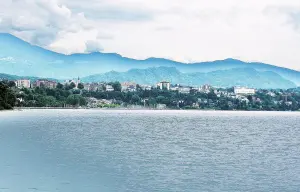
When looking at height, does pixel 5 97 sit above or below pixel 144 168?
above

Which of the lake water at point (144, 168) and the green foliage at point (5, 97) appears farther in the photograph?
Result: the green foliage at point (5, 97)

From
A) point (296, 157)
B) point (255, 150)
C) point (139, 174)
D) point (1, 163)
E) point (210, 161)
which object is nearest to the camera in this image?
point (139, 174)

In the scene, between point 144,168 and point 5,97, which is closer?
point 144,168

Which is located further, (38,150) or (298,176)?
(38,150)

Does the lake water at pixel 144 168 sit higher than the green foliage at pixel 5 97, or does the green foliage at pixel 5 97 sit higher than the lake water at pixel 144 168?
the green foliage at pixel 5 97

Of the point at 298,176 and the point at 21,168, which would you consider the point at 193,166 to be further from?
the point at 21,168

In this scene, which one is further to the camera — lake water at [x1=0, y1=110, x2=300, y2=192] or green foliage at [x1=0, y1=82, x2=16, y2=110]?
green foliage at [x1=0, y1=82, x2=16, y2=110]

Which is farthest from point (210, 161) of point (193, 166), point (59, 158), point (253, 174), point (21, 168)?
point (21, 168)

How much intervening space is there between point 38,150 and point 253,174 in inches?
A: 730

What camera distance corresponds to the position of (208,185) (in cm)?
2780

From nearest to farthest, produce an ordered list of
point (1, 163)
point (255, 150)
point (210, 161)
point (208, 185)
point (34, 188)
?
point (34, 188) → point (208, 185) → point (1, 163) → point (210, 161) → point (255, 150)

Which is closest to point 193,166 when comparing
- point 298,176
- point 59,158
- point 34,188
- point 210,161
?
point 210,161

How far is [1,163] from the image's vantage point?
3400 cm

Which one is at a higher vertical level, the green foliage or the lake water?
the green foliage
